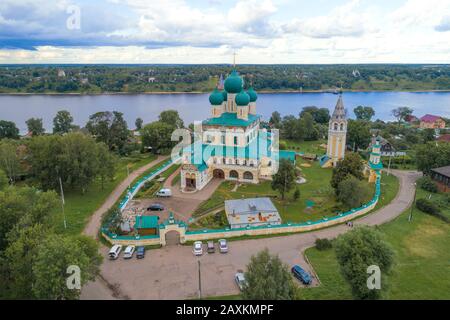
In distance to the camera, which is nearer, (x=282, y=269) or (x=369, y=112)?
(x=282, y=269)

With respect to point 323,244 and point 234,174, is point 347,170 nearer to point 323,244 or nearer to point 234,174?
point 323,244

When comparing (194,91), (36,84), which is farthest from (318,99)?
(36,84)

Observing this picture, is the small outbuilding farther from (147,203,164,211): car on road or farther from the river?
the river

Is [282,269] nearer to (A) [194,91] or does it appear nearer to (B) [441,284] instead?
(B) [441,284]

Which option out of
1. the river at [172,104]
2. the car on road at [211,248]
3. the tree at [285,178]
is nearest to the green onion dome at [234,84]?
the tree at [285,178]

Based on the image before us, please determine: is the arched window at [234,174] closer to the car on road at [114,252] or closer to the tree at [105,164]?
the tree at [105,164]
